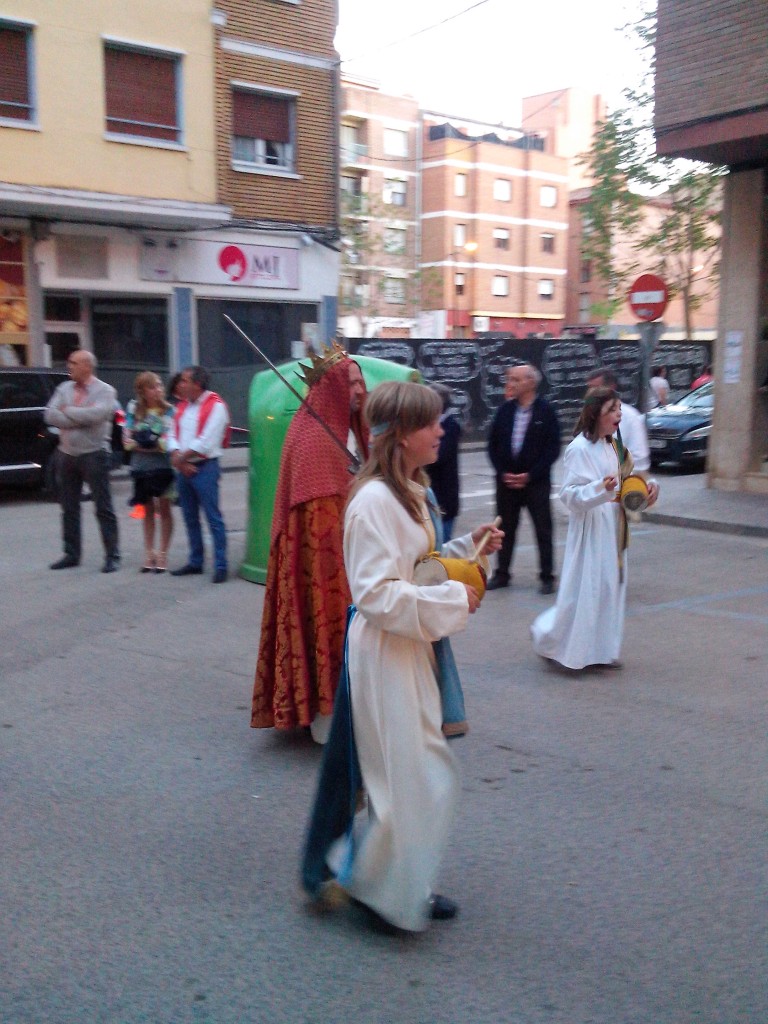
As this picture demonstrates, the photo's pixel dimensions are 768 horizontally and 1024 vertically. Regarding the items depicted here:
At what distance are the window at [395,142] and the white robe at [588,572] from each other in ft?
172

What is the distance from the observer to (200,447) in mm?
8758

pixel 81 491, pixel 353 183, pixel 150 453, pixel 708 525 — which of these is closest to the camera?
pixel 150 453

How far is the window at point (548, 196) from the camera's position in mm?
61312

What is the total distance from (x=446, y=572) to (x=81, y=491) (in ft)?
22.4

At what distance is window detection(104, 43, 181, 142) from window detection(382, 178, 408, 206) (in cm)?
3721

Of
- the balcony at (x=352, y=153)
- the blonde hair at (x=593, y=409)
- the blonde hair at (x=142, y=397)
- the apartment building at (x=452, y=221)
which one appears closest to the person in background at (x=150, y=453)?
the blonde hair at (x=142, y=397)

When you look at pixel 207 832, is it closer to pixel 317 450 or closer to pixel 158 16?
pixel 317 450

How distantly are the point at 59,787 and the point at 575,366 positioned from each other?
20.2m

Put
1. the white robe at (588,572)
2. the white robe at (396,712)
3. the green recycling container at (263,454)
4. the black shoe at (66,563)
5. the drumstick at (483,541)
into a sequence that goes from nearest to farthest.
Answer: the white robe at (396,712), the drumstick at (483,541), the white robe at (588,572), the green recycling container at (263,454), the black shoe at (66,563)

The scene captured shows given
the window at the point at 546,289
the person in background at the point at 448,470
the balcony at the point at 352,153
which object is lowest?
the person in background at the point at 448,470

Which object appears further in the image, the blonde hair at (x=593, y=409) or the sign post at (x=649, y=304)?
the sign post at (x=649, y=304)

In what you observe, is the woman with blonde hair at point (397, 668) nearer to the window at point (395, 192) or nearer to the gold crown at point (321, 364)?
the gold crown at point (321, 364)

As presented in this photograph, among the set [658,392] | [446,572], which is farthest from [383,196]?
[446,572]

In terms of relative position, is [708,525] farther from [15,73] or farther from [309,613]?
[15,73]
